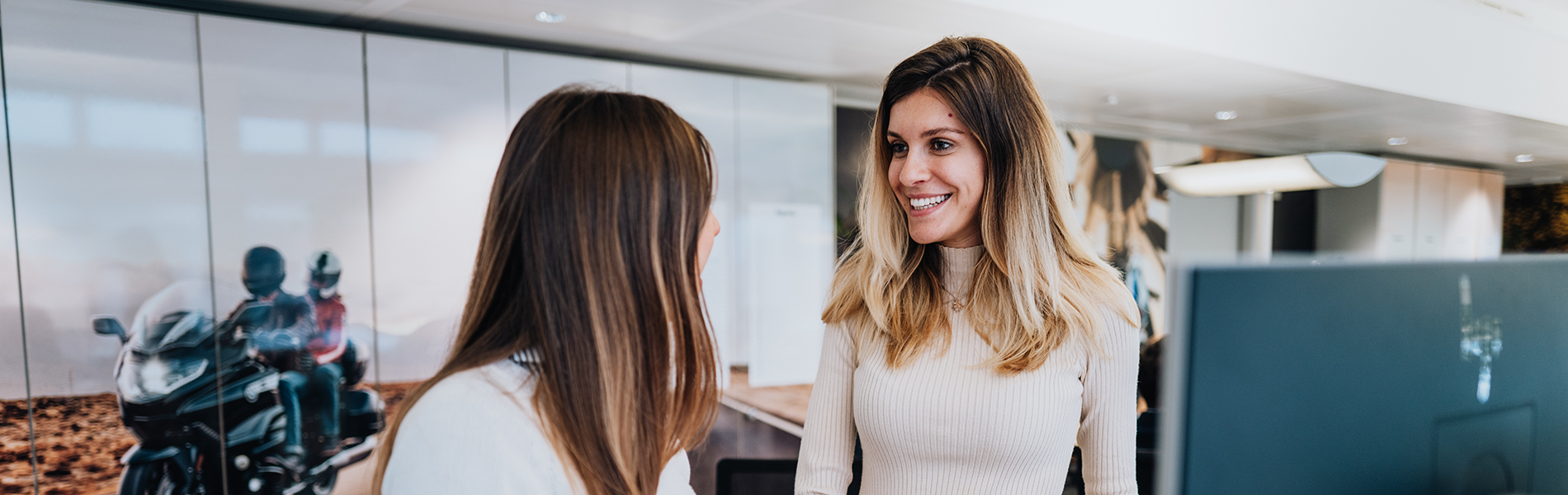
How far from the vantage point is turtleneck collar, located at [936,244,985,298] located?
133cm

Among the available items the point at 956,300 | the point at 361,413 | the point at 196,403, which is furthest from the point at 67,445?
the point at 956,300

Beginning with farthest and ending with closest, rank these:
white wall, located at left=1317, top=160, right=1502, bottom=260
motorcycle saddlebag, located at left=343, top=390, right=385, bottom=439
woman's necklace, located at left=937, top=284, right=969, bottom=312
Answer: white wall, located at left=1317, top=160, right=1502, bottom=260 → motorcycle saddlebag, located at left=343, top=390, right=385, bottom=439 → woman's necklace, located at left=937, top=284, right=969, bottom=312

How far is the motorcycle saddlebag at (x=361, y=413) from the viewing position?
2.83m

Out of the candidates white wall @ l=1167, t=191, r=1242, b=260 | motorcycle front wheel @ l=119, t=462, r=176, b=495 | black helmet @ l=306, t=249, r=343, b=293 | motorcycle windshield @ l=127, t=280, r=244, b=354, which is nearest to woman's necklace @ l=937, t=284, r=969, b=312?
black helmet @ l=306, t=249, r=343, b=293

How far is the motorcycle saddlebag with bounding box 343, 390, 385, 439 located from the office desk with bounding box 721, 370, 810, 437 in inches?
57.8

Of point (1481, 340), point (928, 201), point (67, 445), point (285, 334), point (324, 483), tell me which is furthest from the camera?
point (324, 483)

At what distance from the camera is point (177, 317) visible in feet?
8.23

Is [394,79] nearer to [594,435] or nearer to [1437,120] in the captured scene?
[594,435]

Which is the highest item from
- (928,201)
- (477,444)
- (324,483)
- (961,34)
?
(961,34)

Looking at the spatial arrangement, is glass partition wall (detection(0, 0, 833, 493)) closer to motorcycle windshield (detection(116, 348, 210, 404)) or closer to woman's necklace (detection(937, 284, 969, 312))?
motorcycle windshield (detection(116, 348, 210, 404))

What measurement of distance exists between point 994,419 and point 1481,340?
0.60 m

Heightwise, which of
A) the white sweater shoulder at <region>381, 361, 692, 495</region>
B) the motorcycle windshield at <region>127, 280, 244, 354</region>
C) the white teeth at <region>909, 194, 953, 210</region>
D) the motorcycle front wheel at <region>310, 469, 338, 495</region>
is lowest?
the motorcycle front wheel at <region>310, 469, 338, 495</region>

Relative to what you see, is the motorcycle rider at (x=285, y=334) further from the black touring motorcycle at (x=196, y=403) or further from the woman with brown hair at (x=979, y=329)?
the woman with brown hair at (x=979, y=329)

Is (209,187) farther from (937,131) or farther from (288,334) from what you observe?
(937,131)
